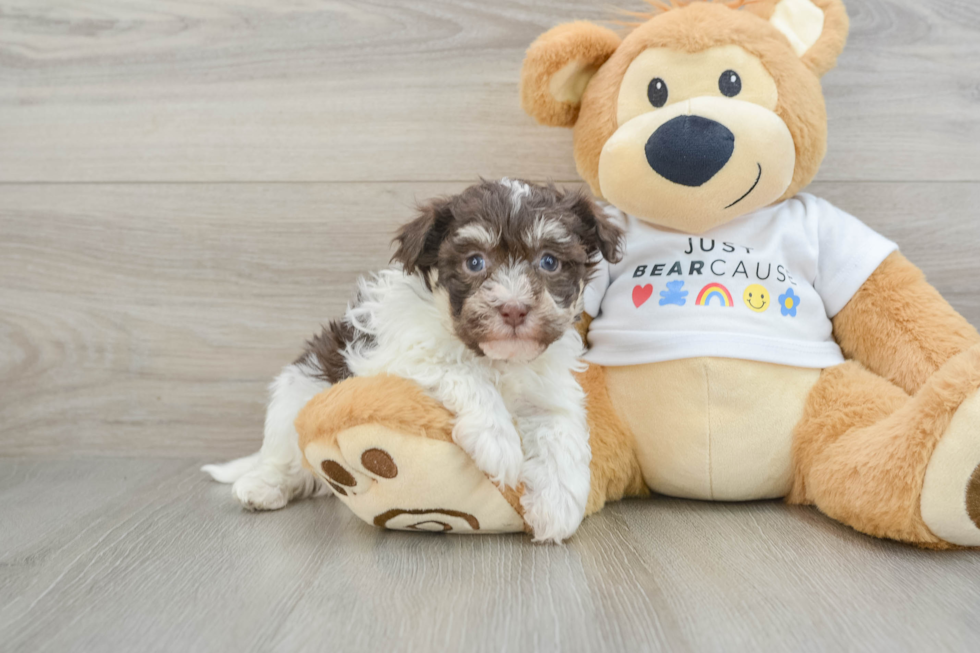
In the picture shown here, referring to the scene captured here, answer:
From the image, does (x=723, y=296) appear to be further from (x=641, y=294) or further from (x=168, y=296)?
(x=168, y=296)

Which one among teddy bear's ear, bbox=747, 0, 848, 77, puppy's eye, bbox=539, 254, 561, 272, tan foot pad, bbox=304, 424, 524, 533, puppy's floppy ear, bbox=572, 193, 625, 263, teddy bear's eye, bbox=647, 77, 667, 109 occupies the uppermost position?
teddy bear's ear, bbox=747, 0, 848, 77

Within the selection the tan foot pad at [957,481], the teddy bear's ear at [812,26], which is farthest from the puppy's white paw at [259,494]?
the teddy bear's ear at [812,26]

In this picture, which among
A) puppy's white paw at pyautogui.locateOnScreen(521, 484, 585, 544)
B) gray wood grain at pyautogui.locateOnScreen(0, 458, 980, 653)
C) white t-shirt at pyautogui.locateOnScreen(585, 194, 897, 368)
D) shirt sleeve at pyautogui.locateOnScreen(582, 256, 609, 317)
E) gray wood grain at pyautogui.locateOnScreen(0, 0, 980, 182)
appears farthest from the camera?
gray wood grain at pyautogui.locateOnScreen(0, 0, 980, 182)

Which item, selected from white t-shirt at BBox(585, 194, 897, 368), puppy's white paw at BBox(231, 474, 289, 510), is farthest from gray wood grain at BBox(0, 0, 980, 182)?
puppy's white paw at BBox(231, 474, 289, 510)

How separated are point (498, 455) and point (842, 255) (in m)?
0.99

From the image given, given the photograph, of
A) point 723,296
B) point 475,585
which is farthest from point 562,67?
point 475,585

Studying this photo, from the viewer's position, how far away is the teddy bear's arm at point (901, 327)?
59.6 inches

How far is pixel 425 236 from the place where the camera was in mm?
1333

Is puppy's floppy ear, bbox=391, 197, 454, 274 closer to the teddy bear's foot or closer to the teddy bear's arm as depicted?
the teddy bear's foot

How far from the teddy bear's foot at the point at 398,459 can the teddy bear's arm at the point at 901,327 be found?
2.99ft

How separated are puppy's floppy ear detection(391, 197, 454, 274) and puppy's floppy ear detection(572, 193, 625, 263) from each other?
27 centimetres

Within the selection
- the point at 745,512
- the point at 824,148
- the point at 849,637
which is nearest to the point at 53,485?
the point at 745,512

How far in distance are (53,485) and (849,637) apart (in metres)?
1.90

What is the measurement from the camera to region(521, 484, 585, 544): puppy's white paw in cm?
131
